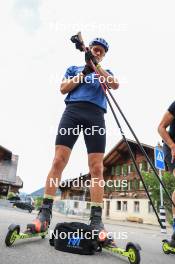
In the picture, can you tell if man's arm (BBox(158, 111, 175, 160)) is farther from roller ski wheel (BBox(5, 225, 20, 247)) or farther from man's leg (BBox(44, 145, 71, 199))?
roller ski wheel (BBox(5, 225, 20, 247))

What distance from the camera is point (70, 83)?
11.3 feet

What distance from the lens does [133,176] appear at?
38375mm

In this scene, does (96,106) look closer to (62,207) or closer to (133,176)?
(62,207)

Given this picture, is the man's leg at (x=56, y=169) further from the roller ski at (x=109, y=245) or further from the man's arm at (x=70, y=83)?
the man's arm at (x=70, y=83)

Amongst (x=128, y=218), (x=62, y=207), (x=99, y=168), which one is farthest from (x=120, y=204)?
(x=99, y=168)

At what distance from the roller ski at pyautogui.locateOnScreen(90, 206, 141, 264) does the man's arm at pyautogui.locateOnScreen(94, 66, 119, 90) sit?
142 cm

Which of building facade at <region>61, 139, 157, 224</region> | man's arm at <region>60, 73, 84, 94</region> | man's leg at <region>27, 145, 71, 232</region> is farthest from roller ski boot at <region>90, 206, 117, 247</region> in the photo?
building facade at <region>61, 139, 157, 224</region>

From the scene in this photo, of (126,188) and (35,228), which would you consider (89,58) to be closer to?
(35,228)

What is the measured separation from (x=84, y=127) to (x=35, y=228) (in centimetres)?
124

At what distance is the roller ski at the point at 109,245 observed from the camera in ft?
7.38

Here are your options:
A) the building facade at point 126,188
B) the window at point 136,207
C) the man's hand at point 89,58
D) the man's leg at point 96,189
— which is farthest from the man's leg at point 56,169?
the window at point 136,207

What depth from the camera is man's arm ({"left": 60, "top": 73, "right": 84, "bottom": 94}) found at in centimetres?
341

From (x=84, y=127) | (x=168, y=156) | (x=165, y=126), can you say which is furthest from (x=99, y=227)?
(x=165, y=126)

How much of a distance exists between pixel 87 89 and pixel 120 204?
1496 inches
